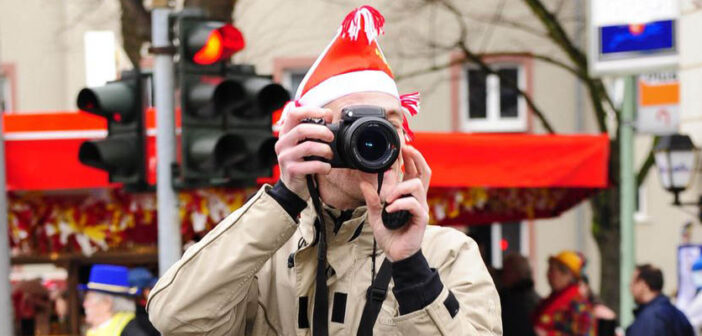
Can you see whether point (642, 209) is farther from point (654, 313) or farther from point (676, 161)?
point (654, 313)

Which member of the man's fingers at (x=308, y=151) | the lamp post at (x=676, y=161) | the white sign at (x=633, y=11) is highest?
the white sign at (x=633, y=11)

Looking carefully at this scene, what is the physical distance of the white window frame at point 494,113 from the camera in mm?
20938

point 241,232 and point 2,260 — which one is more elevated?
point 241,232

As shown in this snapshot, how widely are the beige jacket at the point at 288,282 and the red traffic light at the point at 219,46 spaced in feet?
11.5

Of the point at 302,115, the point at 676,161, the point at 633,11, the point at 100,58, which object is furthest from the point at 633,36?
the point at 302,115

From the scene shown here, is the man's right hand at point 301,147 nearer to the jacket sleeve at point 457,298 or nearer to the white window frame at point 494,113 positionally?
the jacket sleeve at point 457,298

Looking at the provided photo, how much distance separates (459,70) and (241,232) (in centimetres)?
1801

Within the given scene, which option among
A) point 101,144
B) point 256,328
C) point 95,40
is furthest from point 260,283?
point 95,40

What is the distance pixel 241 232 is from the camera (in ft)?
8.50

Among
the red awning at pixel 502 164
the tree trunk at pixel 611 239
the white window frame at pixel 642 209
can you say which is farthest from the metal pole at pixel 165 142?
the white window frame at pixel 642 209

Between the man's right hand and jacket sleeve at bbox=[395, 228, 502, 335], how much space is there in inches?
13.4

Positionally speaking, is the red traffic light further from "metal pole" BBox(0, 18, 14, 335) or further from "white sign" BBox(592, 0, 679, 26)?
"white sign" BBox(592, 0, 679, 26)

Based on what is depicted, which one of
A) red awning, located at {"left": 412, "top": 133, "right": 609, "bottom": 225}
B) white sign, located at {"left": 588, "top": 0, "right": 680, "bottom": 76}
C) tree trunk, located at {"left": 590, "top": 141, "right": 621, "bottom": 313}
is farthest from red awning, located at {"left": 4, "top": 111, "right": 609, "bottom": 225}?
tree trunk, located at {"left": 590, "top": 141, "right": 621, "bottom": 313}

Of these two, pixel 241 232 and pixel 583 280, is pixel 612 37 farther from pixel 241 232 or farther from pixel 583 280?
pixel 241 232
